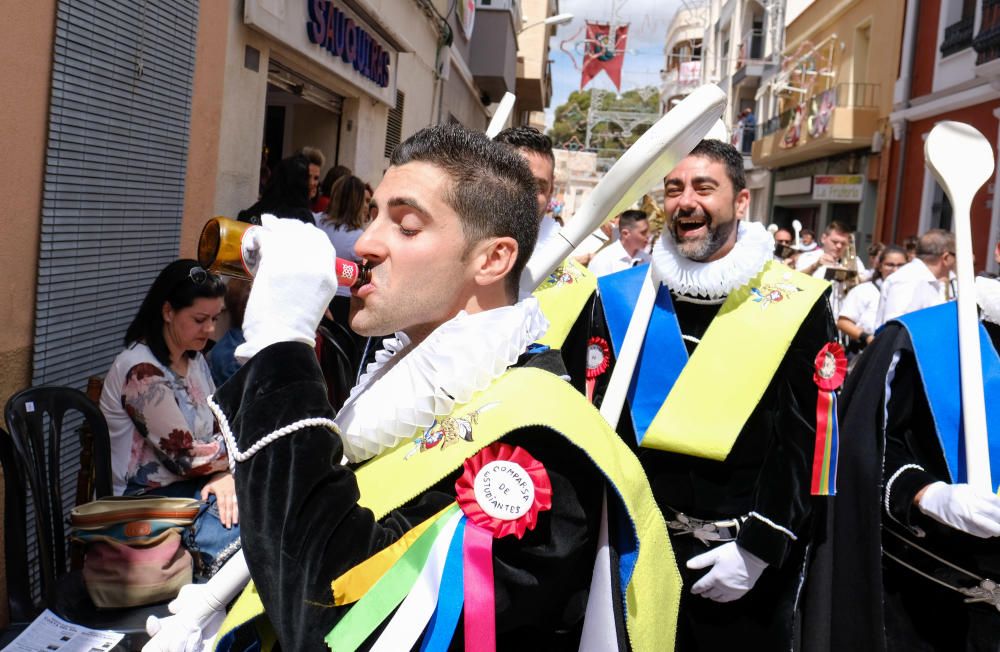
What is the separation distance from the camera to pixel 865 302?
7887mm

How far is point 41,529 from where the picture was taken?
295 cm

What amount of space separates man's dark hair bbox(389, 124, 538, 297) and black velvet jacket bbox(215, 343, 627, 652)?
1.32 ft

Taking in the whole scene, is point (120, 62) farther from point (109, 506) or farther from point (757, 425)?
point (757, 425)

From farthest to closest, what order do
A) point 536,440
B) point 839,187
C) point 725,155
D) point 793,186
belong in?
point 793,186 < point 839,187 < point 725,155 < point 536,440

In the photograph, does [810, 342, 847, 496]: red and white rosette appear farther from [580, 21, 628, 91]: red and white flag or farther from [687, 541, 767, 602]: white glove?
[580, 21, 628, 91]: red and white flag

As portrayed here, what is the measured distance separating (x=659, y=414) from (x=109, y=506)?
1.74 m

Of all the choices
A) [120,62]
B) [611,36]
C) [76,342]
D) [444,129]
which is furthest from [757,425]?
[611,36]

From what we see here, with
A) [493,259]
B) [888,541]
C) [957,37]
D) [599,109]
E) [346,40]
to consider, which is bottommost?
[888,541]

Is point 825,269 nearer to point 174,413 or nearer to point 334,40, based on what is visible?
point 334,40

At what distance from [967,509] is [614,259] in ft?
16.6

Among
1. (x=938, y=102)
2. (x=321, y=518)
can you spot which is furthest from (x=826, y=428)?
(x=938, y=102)

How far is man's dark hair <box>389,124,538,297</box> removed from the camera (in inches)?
68.3

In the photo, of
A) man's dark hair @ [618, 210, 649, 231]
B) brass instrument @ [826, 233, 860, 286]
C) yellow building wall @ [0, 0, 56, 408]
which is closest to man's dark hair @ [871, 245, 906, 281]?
brass instrument @ [826, 233, 860, 286]

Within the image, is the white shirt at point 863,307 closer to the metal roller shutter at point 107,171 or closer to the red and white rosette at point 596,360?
the red and white rosette at point 596,360
